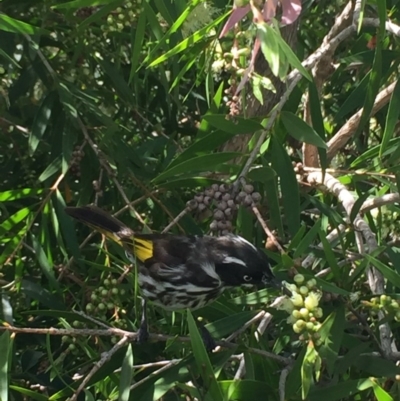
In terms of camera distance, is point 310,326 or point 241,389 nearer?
point 310,326

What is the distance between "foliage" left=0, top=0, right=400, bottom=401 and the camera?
1.47 metres

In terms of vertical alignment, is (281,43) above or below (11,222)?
above

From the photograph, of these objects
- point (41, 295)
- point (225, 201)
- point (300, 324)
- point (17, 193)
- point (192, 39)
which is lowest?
point (41, 295)

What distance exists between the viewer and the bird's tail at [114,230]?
1888mm

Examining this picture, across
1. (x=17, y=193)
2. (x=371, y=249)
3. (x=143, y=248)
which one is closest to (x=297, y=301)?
(x=371, y=249)

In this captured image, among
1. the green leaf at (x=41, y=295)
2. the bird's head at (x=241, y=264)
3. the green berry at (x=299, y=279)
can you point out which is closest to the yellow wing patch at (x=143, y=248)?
the bird's head at (x=241, y=264)

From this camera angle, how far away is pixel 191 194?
2477 mm

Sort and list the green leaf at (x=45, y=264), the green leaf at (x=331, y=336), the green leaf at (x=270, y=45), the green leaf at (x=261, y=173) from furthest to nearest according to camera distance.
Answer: the green leaf at (x=45, y=264)
the green leaf at (x=261, y=173)
the green leaf at (x=331, y=336)
the green leaf at (x=270, y=45)

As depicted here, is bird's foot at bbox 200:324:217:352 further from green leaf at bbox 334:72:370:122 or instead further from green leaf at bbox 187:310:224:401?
green leaf at bbox 334:72:370:122

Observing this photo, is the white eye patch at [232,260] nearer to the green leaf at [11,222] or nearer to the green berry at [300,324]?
the green berry at [300,324]

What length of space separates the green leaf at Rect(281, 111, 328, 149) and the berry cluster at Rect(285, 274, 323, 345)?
1.11ft

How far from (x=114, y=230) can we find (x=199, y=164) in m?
0.39

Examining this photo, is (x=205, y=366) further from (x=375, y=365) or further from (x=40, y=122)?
(x=40, y=122)

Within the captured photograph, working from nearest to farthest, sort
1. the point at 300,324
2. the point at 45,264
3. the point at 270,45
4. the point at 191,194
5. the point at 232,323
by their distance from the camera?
the point at 270,45 → the point at 300,324 → the point at 232,323 → the point at 45,264 → the point at 191,194
